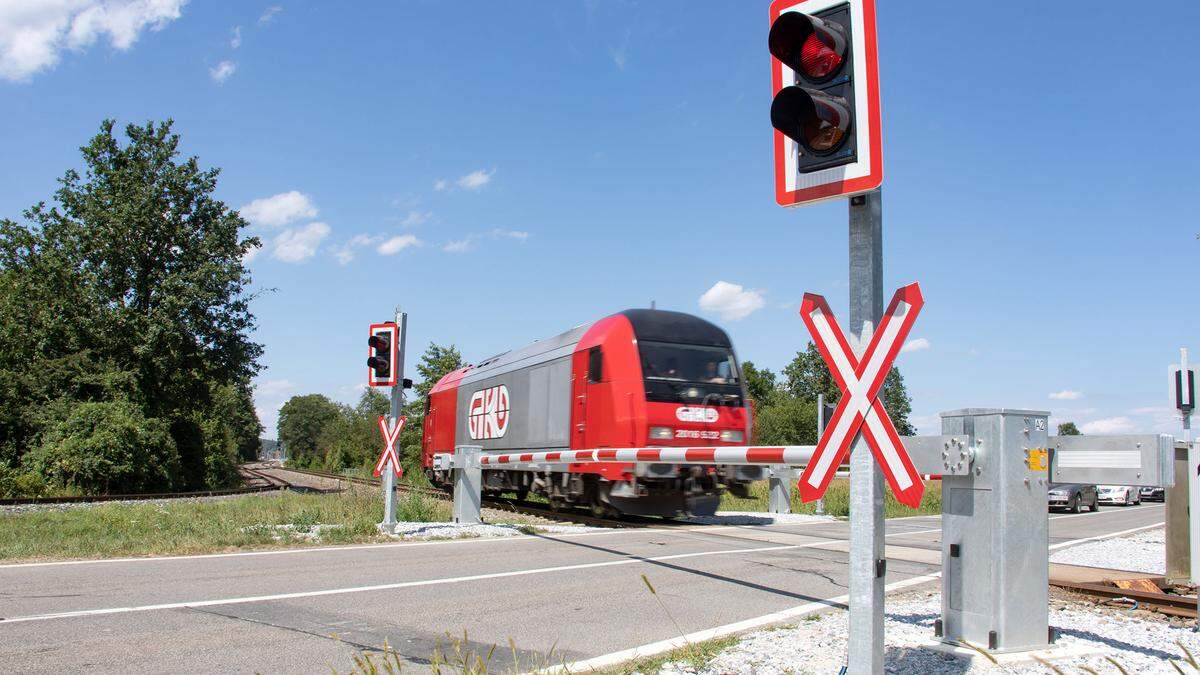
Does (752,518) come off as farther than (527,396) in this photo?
No

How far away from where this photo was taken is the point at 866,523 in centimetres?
337

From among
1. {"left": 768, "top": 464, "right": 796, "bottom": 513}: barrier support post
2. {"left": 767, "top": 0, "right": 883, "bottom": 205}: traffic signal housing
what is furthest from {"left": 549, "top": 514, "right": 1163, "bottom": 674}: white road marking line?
{"left": 768, "top": 464, "right": 796, "bottom": 513}: barrier support post

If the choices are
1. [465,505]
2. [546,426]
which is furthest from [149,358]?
[465,505]

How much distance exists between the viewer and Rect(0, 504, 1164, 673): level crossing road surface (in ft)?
17.7

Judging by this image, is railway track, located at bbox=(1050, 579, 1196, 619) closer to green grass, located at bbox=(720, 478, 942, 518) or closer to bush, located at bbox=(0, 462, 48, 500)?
green grass, located at bbox=(720, 478, 942, 518)

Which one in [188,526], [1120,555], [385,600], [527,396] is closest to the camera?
[385,600]

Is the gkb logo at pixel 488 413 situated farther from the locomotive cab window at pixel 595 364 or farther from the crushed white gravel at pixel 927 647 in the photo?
the crushed white gravel at pixel 927 647

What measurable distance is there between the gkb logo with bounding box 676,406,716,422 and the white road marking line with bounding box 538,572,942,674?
7.11 metres

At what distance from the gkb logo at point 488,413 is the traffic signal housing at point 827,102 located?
54.1ft

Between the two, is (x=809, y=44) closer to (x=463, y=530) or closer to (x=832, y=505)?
(x=463, y=530)

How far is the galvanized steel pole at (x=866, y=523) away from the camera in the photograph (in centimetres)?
336

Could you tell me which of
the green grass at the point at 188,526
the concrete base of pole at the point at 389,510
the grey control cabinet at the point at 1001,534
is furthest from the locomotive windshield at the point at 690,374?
the grey control cabinet at the point at 1001,534

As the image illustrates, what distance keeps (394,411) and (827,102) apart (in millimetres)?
10568

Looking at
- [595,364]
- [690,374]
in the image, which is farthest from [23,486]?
[690,374]
